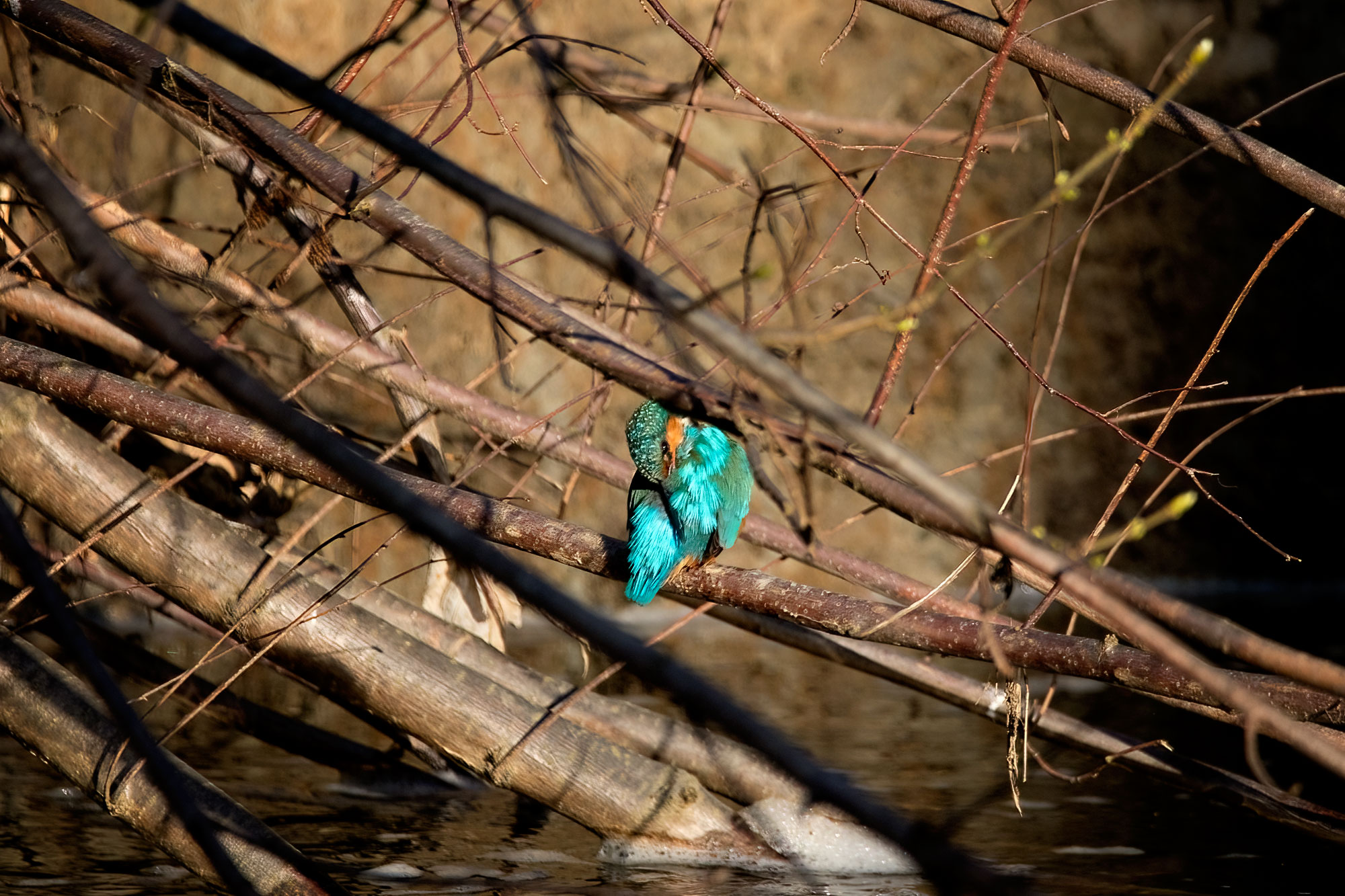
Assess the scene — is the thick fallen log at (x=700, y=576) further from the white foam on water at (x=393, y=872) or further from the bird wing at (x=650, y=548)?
the white foam on water at (x=393, y=872)

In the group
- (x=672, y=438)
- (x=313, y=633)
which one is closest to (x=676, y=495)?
(x=672, y=438)

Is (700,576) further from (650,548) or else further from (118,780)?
(118,780)

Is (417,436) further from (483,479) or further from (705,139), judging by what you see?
(705,139)

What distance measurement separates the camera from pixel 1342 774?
76 centimetres

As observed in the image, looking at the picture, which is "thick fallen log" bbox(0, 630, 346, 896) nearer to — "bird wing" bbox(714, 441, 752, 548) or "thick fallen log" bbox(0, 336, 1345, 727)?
"thick fallen log" bbox(0, 336, 1345, 727)

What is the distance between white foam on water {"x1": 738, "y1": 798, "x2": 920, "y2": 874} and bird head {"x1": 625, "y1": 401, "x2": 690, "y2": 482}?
97cm

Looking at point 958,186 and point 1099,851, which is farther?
point 1099,851

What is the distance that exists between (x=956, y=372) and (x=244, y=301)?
15.2 feet

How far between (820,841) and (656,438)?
1107 mm

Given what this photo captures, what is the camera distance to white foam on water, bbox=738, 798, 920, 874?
8.02 feet

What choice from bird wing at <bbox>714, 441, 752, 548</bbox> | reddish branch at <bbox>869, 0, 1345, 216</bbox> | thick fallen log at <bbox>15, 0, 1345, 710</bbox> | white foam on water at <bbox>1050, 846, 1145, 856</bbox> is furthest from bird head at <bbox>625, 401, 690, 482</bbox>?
white foam on water at <bbox>1050, 846, 1145, 856</bbox>

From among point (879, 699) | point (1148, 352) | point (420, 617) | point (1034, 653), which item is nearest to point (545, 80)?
point (1034, 653)

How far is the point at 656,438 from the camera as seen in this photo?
1972mm

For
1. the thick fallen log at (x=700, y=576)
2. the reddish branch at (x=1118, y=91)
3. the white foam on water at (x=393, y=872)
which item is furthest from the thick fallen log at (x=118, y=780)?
Answer: the reddish branch at (x=1118, y=91)
